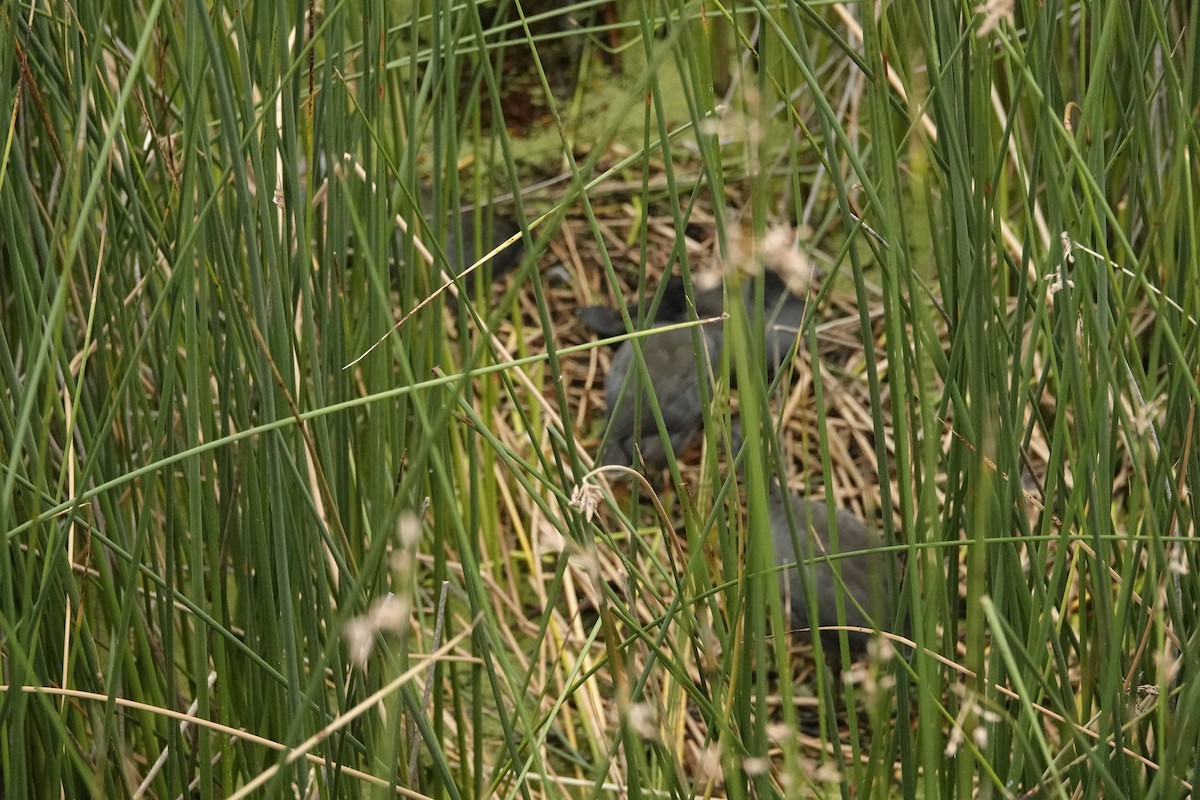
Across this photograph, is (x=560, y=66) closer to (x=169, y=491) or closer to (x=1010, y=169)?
(x=1010, y=169)

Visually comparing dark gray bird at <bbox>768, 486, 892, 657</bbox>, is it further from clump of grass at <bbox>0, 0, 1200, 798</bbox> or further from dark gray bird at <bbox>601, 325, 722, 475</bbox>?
clump of grass at <bbox>0, 0, 1200, 798</bbox>

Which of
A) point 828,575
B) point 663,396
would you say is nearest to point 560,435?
point 828,575

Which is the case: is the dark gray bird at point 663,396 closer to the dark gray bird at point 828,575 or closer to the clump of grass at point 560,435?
the dark gray bird at point 828,575

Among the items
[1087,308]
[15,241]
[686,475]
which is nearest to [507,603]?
[686,475]

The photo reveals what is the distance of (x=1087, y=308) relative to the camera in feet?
1.85

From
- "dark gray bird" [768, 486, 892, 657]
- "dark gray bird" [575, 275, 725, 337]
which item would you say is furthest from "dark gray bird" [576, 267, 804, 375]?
"dark gray bird" [768, 486, 892, 657]

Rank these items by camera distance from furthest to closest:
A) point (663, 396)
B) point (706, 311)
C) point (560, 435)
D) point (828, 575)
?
Answer: point (706, 311)
point (663, 396)
point (828, 575)
point (560, 435)

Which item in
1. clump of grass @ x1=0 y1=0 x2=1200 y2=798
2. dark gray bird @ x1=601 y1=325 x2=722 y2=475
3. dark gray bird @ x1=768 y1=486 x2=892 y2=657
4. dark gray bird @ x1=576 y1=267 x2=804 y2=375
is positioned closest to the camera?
clump of grass @ x1=0 y1=0 x2=1200 y2=798

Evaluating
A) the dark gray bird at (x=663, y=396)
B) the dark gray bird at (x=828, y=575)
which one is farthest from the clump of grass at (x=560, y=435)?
the dark gray bird at (x=663, y=396)

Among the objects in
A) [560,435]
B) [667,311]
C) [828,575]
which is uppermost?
[560,435]

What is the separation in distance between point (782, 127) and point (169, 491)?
1.57 m

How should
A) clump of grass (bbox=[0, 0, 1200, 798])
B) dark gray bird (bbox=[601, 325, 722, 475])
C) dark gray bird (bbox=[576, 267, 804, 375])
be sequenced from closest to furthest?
1. clump of grass (bbox=[0, 0, 1200, 798])
2. dark gray bird (bbox=[601, 325, 722, 475])
3. dark gray bird (bbox=[576, 267, 804, 375])

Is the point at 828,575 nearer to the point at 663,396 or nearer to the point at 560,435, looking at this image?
the point at 663,396

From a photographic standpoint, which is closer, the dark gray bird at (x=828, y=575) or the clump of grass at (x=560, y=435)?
the clump of grass at (x=560, y=435)
